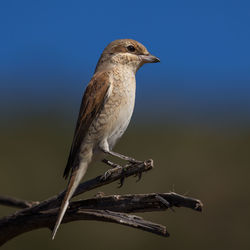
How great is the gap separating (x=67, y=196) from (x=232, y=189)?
690cm

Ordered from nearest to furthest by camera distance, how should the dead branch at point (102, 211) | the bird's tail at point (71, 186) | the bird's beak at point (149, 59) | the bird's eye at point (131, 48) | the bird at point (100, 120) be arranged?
1. the dead branch at point (102, 211)
2. the bird's tail at point (71, 186)
3. the bird at point (100, 120)
4. the bird's beak at point (149, 59)
5. the bird's eye at point (131, 48)

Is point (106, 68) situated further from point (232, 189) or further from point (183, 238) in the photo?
point (232, 189)

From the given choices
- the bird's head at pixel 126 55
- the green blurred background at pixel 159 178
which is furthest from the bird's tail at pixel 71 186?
the green blurred background at pixel 159 178

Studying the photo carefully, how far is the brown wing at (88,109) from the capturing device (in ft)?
15.3

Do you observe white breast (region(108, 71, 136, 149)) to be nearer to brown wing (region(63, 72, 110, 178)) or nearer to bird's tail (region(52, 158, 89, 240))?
brown wing (region(63, 72, 110, 178))

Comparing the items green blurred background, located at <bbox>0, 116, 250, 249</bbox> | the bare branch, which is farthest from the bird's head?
green blurred background, located at <bbox>0, 116, 250, 249</bbox>

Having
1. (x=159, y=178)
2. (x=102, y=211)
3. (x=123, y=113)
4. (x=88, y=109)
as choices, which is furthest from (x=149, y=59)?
(x=159, y=178)

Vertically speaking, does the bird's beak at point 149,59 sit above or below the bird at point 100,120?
above

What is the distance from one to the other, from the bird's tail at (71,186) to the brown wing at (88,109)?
9 cm

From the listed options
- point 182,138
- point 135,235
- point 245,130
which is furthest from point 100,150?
point 245,130

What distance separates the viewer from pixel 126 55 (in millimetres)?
5285

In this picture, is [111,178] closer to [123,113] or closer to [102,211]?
[102,211]

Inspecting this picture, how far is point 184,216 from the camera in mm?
8984

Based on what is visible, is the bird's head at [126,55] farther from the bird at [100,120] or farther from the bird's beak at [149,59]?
the bird at [100,120]
